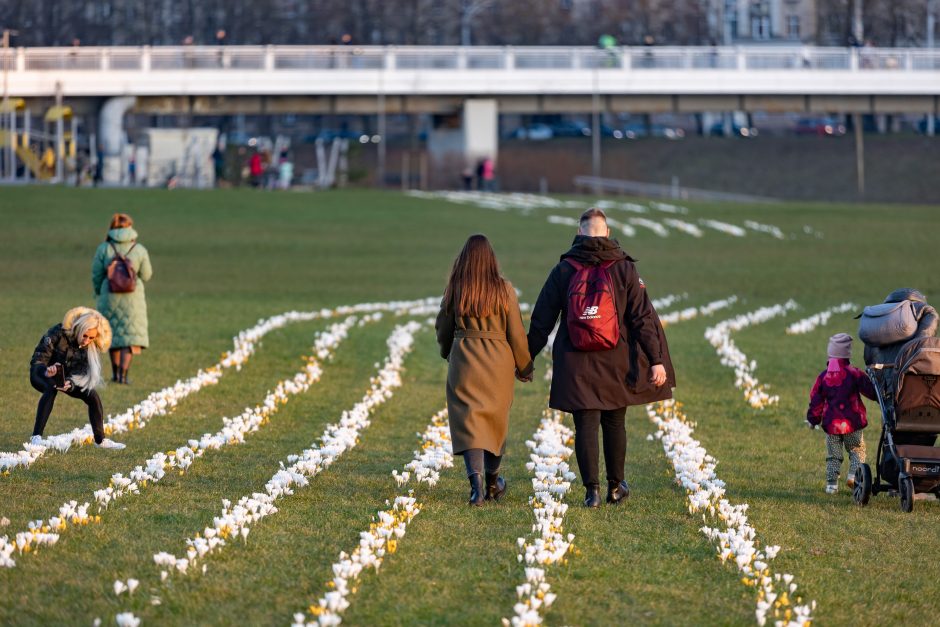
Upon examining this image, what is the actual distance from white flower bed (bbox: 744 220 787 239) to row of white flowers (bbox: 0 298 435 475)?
19220mm

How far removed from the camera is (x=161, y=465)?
35.8 feet

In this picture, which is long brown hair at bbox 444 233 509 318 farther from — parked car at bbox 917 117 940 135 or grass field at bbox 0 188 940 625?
parked car at bbox 917 117 940 135

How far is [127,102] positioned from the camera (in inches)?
2450

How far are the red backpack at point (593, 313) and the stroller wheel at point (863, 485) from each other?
1.91m

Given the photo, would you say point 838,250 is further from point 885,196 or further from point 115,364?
point 885,196

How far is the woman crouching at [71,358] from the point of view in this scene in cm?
1175

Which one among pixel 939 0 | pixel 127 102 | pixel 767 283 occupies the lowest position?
pixel 767 283

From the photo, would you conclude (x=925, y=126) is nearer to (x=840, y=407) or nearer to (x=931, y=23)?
(x=931, y=23)

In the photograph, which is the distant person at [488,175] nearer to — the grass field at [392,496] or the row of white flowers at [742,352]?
the grass field at [392,496]

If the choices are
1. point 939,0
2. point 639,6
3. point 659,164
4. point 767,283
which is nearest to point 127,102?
point 659,164

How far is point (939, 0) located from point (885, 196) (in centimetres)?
2644

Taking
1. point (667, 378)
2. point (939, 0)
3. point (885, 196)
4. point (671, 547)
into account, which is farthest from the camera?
point (939, 0)

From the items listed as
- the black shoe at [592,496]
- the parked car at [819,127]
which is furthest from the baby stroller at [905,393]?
the parked car at [819,127]

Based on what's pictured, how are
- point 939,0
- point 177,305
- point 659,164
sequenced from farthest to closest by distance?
point 939,0 < point 659,164 < point 177,305
